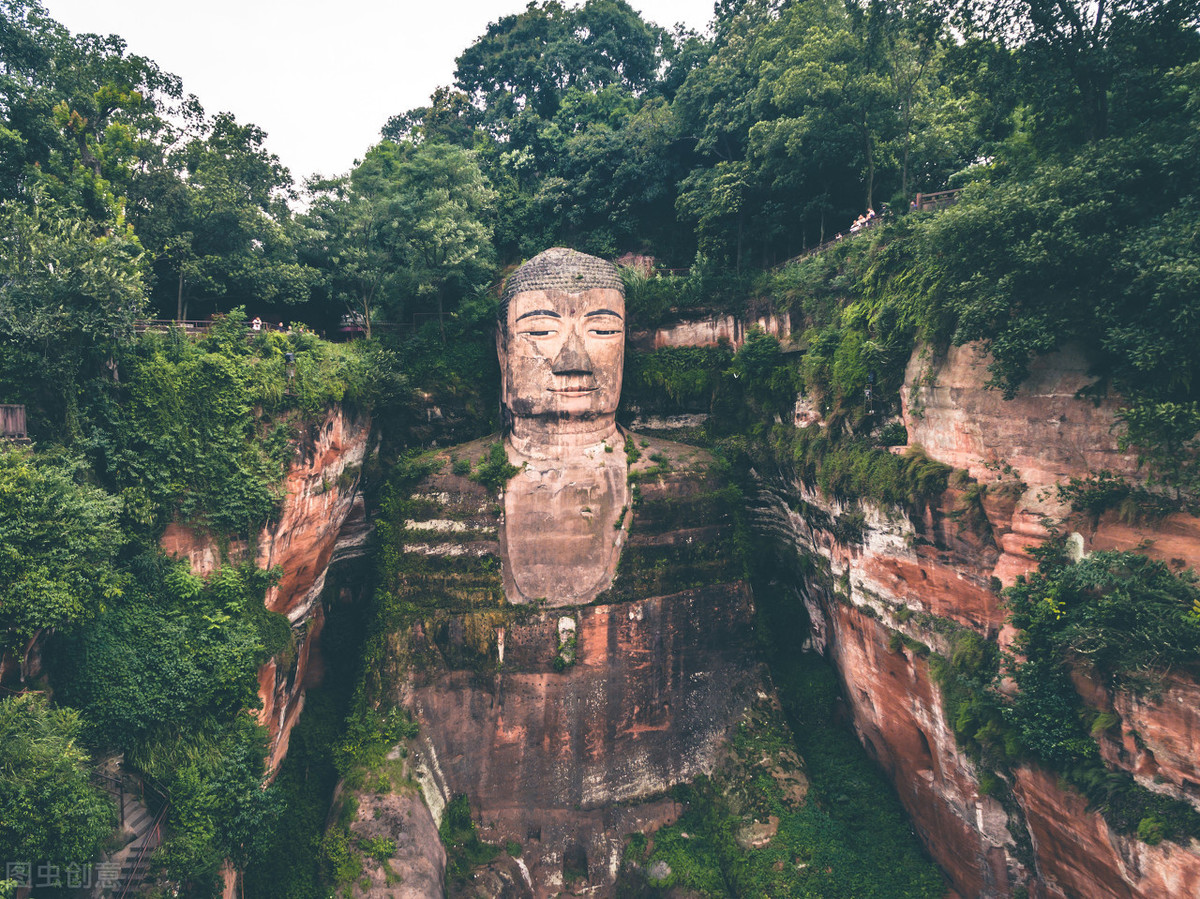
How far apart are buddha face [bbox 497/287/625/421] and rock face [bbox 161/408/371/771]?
4622 mm

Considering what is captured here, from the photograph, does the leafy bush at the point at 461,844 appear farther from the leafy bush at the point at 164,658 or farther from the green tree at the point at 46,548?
the green tree at the point at 46,548

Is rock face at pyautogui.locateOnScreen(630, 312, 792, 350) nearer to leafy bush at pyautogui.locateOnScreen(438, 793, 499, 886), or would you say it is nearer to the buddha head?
the buddha head

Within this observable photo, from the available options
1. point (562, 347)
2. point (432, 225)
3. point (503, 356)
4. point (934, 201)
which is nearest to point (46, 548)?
point (503, 356)

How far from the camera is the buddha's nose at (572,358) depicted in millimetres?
15555

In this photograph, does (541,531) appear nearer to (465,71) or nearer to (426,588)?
(426,588)

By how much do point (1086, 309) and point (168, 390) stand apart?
1639cm

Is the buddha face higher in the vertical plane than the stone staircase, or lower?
higher

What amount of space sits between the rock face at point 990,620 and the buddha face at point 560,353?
6.54m

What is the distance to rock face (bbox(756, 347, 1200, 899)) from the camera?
8.26 metres

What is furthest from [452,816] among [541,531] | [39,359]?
[39,359]

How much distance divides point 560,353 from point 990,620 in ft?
36.0

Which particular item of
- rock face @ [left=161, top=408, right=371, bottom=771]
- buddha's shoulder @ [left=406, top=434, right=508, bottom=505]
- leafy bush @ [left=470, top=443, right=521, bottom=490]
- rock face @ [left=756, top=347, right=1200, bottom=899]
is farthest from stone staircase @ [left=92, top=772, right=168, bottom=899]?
rock face @ [left=756, top=347, right=1200, bottom=899]

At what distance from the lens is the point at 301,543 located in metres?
14.4

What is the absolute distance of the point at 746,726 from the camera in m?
15.3
